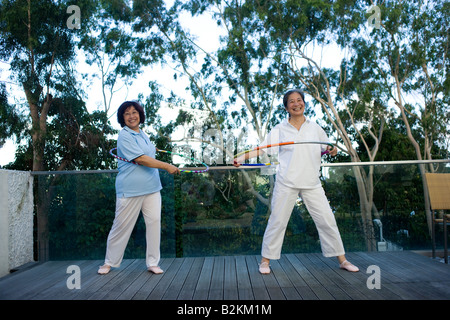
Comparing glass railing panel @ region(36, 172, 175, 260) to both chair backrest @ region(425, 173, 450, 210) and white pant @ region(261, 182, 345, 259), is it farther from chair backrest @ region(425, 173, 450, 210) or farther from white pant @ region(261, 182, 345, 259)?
chair backrest @ region(425, 173, 450, 210)

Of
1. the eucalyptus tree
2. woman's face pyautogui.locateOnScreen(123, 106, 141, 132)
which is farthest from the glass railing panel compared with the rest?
the eucalyptus tree

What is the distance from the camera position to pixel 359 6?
13914 millimetres

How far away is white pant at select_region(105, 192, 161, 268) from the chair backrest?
8.47 ft

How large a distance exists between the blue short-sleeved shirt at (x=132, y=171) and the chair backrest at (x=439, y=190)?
2598 millimetres

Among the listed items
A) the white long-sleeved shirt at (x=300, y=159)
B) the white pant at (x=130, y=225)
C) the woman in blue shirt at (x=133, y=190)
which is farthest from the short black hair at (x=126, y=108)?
the white long-sleeved shirt at (x=300, y=159)

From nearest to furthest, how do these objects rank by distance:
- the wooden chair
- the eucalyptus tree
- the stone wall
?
the stone wall < the wooden chair < the eucalyptus tree

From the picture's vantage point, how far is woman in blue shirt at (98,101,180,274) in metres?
3.29

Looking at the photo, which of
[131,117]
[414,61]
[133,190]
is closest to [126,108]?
[131,117]

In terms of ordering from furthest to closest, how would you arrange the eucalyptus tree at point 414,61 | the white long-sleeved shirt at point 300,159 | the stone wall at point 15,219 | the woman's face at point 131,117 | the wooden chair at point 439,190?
1. the eucalyptus tree at point 414,61
2. the wooden chair at point 439,190
3. the stone wall at point 15,219
4. the woman's face at point 131,117
5. the white long-sleeved shirt at point 300,159

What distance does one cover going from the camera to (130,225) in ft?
11.0

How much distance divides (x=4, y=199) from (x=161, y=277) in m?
1.71

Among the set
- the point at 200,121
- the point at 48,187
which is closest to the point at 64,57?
the point at 200,121

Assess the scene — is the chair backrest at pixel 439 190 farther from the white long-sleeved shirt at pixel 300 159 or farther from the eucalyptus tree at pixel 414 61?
the eucalyptus tree at pixel 414 61

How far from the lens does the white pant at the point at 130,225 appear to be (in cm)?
333
